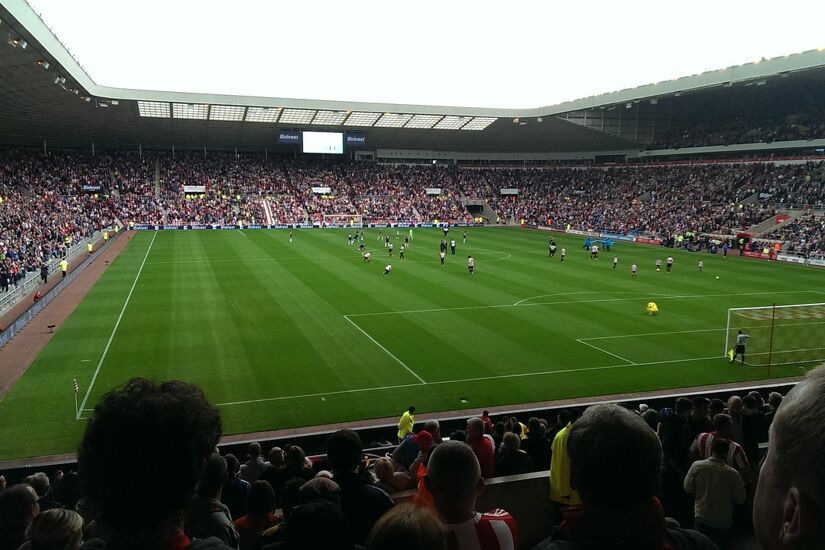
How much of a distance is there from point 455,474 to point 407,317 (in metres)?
23.2

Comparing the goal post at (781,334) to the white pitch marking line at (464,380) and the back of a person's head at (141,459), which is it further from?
the back of a person's head at (141,459)

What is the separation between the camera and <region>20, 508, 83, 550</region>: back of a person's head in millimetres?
3447

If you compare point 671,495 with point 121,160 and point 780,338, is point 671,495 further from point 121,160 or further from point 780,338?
point 121,160

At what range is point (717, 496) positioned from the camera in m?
6.25

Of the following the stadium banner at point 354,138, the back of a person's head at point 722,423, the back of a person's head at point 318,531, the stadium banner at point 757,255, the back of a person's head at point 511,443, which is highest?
the stadium banner at point 354,138

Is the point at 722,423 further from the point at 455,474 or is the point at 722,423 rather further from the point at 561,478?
the point at 455,474

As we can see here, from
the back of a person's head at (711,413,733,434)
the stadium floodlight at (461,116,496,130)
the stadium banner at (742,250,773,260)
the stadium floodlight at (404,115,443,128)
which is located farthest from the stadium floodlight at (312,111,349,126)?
the back of a person's head at (711,413,733,434)

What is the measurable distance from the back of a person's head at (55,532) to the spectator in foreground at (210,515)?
689mm

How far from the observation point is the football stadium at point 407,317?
104 inches

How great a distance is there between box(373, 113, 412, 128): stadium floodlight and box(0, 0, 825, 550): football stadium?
658 mm

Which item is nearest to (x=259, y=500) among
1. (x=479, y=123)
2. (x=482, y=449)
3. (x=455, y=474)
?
(x=455, y=474)

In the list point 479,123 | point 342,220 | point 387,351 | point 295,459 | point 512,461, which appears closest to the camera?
point 295,459

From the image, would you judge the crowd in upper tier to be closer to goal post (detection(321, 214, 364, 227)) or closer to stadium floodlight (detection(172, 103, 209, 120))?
goal post (detection(321, 214, 364, 227))

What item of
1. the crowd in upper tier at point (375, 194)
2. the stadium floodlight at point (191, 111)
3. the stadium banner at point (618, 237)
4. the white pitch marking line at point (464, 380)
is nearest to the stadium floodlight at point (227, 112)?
the stadium floodlight at point (191, 111)
